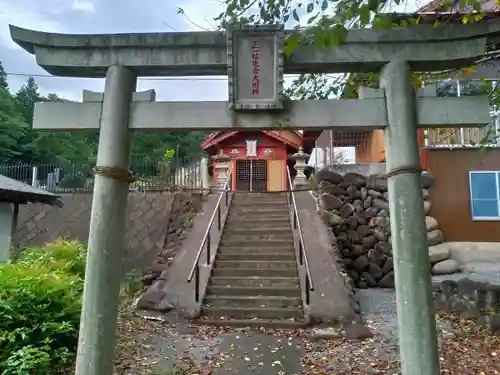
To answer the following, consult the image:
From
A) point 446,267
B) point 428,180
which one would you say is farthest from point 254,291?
point 428,180

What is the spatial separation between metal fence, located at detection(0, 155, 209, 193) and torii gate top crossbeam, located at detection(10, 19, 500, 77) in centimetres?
998

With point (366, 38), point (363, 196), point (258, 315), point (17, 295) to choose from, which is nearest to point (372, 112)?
point (366, 38)

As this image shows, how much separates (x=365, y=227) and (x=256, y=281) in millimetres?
4700

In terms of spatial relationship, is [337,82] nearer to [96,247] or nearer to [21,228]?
[96,247]

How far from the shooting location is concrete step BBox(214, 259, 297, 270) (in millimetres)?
9039

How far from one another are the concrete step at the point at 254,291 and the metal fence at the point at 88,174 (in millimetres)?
6241

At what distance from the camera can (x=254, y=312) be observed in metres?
7.52

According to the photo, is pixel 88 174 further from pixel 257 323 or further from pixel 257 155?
pixel 257 323

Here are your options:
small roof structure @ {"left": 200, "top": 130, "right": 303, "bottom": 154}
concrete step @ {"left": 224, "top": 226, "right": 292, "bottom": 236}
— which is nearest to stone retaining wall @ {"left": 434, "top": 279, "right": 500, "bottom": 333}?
concrete step @ {"left": 224, "top": 226, "right": 292, "bottom": 236}

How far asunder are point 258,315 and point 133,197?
7365 millimetres

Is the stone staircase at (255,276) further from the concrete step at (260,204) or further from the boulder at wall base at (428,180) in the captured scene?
the boulder at wall base at (428,180)

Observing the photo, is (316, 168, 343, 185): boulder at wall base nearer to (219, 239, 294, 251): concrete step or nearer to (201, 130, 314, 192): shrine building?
(219, 239, 294, 251): concrete step

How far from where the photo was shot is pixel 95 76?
13.4 feet

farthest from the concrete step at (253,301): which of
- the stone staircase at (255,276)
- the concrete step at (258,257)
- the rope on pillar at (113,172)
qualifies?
the rope on pillar at (113,172)
